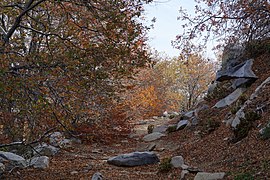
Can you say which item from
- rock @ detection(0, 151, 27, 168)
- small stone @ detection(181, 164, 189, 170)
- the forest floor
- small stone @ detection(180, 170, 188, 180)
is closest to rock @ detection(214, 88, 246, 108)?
the forest floor

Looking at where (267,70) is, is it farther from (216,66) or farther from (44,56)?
(216,66)

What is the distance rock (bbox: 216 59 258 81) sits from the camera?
990 cm

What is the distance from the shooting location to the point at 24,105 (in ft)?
14.4

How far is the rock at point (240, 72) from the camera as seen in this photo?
32.5 feet

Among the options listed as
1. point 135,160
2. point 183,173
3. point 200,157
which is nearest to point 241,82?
point 200,157

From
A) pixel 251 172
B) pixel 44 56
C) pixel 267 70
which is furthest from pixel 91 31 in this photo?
pixel 267 70

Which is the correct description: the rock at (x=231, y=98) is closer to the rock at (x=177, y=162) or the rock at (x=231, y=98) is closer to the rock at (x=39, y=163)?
the rock at (x=177, y=162)

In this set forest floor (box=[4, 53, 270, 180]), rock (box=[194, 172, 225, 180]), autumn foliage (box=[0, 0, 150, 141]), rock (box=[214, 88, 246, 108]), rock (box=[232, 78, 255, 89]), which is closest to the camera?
autumn foliage (box=[0, 0, 150, 141])

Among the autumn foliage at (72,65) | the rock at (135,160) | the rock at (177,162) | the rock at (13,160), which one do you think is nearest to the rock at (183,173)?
the rock at (177,162)

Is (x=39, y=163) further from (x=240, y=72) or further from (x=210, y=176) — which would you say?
(x=240, y=72)

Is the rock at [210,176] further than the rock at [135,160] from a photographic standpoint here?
No

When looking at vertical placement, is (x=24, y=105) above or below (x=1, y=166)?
above

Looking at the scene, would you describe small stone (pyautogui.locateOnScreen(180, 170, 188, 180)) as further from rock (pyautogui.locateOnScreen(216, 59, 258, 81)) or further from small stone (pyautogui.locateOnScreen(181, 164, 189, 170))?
rock (pyautogui.locateOnScreen(216, 59, 258, 81))

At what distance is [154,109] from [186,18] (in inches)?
576
